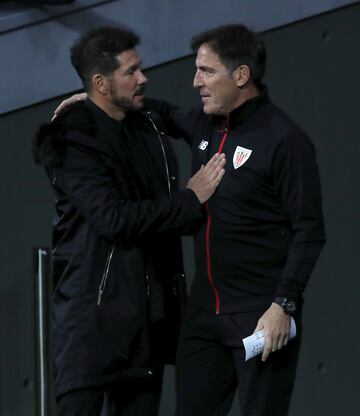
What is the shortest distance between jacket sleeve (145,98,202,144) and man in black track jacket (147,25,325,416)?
247 mm

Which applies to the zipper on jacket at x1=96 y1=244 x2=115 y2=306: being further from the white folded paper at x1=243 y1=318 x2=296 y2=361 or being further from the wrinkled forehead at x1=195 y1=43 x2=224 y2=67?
the wrinkled forehead at x1=195 y1=43 x2=224 y2=67

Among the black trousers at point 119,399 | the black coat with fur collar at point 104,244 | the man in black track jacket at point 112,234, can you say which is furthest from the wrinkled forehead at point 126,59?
the black trousers at point 119,399

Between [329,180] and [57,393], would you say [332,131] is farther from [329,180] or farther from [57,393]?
[57,393]

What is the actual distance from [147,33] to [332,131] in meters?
1.02

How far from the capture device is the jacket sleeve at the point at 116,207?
4277 millimetres

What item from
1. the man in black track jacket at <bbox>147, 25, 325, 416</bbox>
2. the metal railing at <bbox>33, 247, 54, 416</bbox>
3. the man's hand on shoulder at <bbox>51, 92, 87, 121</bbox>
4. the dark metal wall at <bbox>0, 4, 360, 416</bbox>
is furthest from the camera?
the dark metal wall at <bbox>0, 4, 360, 416</bbox>

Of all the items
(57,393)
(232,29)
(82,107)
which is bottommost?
(57,393)

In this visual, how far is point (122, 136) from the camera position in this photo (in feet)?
14.6

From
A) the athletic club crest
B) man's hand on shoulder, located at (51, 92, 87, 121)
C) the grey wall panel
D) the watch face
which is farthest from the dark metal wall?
the watch face

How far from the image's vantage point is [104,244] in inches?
171

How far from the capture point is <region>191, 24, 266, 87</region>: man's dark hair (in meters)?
4.31

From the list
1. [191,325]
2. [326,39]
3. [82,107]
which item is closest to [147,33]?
[326,39]

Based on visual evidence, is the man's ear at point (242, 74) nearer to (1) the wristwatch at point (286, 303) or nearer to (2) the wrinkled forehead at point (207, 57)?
(2) the wrinkled forehead at point (207, 57)

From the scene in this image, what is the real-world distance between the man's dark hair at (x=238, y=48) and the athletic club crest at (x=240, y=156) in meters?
0.26
